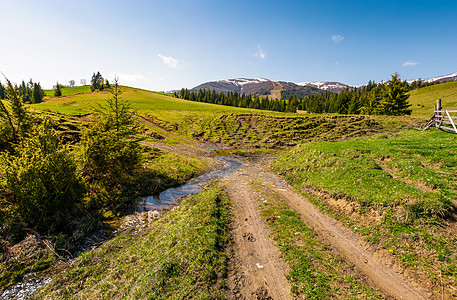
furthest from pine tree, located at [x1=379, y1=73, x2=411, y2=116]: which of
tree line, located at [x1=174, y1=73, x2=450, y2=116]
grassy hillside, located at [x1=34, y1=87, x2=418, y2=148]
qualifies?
grassy hillside, located at [x1=34, y1=87, x2=418, y2=148]

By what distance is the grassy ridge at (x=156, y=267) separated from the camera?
7.96 m

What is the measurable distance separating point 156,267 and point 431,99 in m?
123

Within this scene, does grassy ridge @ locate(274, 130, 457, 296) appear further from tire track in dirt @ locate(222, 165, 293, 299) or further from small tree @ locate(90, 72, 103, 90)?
small tree @ locate(90, 72, 103, 90)

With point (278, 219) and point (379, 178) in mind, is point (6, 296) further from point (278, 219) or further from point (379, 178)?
point (379, 178)

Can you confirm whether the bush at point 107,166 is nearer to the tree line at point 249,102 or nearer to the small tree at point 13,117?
the small tree at point 13,117

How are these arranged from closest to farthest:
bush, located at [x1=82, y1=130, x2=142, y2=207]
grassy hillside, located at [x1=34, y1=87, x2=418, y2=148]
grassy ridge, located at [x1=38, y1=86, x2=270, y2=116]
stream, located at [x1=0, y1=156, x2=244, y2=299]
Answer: stream, located at [x1=0, y1=156, x2=244, y2=299], bush, located at [x1=82, y1=130, x2=142, y2=207], grassy hillside, located at [x1=34, y1=87, x2=418, y2=148], grassy ridge, located at [x1=38, y1=86, x2=270, y2=116]

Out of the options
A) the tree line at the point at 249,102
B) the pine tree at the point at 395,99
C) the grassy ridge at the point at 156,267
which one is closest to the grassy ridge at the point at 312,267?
the grassy ridge at the point at 156,267

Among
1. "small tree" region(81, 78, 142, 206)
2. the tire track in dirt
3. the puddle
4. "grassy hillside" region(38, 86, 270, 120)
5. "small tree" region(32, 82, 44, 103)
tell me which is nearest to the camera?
the tire track in dirt

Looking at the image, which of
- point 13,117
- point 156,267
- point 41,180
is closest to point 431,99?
point 156,267

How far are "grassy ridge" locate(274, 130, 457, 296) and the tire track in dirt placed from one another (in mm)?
5738

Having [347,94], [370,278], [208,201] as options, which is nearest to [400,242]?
[370,278]

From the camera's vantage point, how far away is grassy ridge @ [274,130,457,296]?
8.40 metres

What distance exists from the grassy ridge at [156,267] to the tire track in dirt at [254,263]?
690 mm

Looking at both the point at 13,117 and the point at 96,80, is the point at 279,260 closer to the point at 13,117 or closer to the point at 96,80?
the point at 13,117
